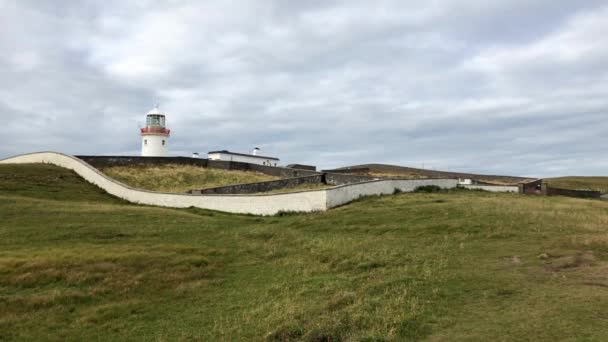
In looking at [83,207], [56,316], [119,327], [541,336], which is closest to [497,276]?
[541,336]

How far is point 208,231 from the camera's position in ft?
71.2

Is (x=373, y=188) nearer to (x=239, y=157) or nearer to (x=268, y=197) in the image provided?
(x=268, y=197)

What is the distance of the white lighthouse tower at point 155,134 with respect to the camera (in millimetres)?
55094

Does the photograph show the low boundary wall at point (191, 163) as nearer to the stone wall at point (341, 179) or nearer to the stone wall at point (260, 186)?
the stone wall at point (341, 179)

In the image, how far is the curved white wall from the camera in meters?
26.3

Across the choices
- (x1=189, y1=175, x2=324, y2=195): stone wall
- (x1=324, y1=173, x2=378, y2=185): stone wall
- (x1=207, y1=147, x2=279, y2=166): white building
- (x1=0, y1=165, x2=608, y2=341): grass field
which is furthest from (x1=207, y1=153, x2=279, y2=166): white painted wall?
(x1=0, y1=165, x2=608, y2=341): grass field

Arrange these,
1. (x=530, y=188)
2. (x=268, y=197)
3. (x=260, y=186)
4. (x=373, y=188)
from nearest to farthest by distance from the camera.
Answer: (x=268, y=197) < (x=373, y=188) < (x=260, y=186) < (x=530, y=188)

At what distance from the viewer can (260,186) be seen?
1382 inches

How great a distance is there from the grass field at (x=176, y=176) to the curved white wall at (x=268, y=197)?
449 cm

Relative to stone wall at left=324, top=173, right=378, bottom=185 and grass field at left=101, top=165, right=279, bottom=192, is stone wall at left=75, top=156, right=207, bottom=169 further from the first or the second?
stone wall at left=324, top=173, right=378, bottom=185

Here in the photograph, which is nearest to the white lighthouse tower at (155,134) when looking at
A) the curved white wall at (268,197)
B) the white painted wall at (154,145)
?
the white painted wall at (154,145)

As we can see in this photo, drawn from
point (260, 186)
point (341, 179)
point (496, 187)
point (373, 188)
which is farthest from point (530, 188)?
point (260, 186)

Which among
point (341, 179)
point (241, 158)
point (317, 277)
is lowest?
point (317, 277)

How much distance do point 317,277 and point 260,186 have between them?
22.8m
